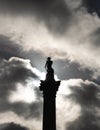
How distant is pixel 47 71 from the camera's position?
1208 inches

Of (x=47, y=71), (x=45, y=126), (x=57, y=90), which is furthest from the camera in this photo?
(x=47, y=71)

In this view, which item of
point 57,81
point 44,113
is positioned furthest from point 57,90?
point 44,113

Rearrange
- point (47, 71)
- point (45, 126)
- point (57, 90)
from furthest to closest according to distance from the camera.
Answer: point (47, 71) → point (57, 90) → point (45, 126)

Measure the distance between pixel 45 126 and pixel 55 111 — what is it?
6.40 feet

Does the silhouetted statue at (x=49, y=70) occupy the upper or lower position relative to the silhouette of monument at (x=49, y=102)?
upper

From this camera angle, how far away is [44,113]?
26875 millimetres

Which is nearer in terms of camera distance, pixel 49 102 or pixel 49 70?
pixel 49 102

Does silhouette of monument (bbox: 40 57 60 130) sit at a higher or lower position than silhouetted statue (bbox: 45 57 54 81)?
lower

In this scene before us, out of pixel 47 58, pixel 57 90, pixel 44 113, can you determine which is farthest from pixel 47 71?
pixel 44 113

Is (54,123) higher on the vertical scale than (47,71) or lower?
lower

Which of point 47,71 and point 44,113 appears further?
point 47,71

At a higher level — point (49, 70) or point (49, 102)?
point (49, 70)

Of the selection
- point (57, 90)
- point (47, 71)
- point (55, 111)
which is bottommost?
point (55, 111)

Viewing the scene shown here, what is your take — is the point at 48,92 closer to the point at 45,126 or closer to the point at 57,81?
the point at 57,81
